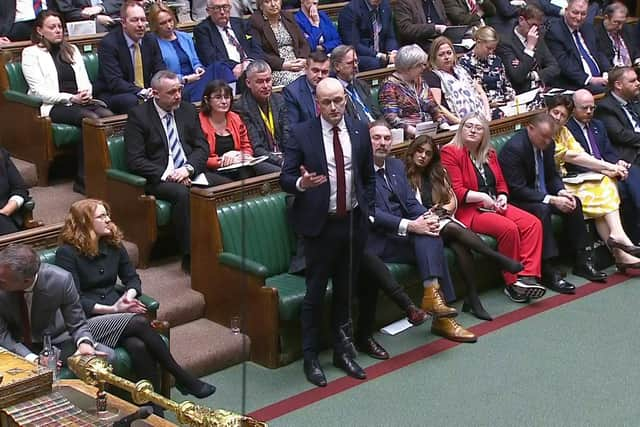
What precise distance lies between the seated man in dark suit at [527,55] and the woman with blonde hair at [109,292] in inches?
129

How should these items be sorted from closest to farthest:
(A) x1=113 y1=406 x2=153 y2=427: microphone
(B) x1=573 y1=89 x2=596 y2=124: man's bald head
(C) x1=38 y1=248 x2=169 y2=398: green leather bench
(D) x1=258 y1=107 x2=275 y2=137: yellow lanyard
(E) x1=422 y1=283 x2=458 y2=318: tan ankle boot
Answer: (A) x1=113 y1=406 x2=153 y2=427: microphone
(C) x1=38 y1=248 x2=169 y2=398: green leather bench
(E) x1=422 y1=283 x2=458 y2=318: tan ankle boot
(D) x1=258 y1=107 x2=275 y2=137: yellow lanyard
(B) x1=573 y1=89 x2=596 y2=124: man's bald head

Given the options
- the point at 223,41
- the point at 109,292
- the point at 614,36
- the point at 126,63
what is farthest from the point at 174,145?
the point at 614,36

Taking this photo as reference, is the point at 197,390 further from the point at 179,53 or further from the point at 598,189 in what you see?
the point at 598,189

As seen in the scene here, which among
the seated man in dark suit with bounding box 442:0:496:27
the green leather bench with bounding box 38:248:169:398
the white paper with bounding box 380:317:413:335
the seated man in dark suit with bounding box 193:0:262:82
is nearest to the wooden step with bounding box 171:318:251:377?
the green leather bench with bounding box 38:248:169:398

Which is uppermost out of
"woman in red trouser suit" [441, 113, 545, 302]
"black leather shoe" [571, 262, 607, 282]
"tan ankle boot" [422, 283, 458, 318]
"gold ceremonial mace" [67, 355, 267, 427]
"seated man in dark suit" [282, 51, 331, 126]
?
"seated man in dark suit" [282, 51, 331, 126]

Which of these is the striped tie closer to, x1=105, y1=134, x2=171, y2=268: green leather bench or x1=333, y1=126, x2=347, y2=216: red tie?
x1=105, y1=134, x2=171, y2=268: green leather bench

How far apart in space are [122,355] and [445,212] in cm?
188

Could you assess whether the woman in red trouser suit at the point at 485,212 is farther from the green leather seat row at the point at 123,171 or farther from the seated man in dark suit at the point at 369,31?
the seated man in dark suit at the point at 369,31

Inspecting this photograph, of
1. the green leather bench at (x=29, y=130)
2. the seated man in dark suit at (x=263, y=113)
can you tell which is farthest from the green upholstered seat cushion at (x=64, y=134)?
the seated man in dark suit at (x=263, y=113)

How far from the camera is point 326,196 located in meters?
4.41

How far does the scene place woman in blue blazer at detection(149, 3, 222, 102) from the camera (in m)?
5.84

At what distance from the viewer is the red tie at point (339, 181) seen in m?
4.44

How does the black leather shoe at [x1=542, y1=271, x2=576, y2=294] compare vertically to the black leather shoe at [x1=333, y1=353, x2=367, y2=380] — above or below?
below

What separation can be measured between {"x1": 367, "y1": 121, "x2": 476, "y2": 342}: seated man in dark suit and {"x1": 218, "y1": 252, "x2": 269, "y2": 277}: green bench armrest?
1.79ft
